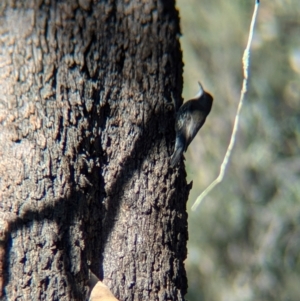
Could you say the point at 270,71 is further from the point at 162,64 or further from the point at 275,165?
the point at 162,64

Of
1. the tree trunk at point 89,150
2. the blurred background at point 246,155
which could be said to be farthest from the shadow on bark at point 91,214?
the blurred background at point 246,155

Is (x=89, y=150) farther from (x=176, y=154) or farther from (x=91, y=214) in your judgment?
(x=176, y=154)

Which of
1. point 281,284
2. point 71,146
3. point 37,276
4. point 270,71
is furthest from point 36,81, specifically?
point 281,284

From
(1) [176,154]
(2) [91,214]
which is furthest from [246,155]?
(2) [91,214]

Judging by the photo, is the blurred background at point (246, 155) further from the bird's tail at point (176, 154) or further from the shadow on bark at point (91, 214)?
the shadow on bark at point (91, 214)

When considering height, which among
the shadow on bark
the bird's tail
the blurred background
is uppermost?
the blurred background

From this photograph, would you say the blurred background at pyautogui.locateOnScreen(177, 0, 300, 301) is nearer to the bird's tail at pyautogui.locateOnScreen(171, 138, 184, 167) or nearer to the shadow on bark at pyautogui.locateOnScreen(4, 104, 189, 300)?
the bird's tail at pyautogui.locateOnScreen(171, 138, 184, 167)

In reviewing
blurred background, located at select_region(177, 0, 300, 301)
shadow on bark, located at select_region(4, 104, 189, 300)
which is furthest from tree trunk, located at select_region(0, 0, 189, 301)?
blurred background, located at select_region(177, 0, 300, 301)
